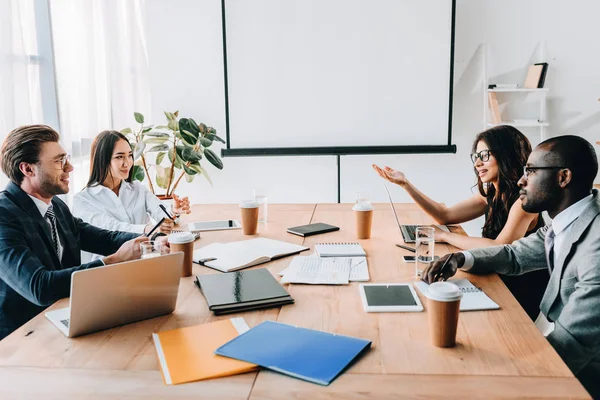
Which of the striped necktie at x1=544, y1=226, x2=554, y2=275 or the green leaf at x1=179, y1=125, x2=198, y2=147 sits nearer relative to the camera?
the striped necktie at x1=544, y1=226, x2=554, y2=275

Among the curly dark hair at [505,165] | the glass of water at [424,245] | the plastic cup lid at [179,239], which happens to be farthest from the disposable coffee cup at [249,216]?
the curly dark hair at [505,165]

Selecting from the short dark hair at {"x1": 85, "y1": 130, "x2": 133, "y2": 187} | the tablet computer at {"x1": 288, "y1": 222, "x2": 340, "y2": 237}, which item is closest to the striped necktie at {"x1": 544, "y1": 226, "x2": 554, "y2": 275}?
the tablet computer at {"x1": 288, "y1": 222, "x2": 340, "y2": 237}

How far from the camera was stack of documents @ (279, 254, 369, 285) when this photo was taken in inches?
63.5

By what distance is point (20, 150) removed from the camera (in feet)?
5.76

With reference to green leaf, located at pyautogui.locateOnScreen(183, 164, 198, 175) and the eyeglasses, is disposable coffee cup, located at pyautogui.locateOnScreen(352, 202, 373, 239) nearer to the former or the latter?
the eyeglasses

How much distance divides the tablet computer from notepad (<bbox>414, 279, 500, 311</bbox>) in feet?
2.46

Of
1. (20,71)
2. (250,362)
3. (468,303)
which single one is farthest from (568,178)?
(20,71)

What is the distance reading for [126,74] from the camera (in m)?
3.95

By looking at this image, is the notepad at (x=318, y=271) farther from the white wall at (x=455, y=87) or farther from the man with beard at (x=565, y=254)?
the white wall at (x=455, y=87)

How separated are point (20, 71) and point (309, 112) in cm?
211

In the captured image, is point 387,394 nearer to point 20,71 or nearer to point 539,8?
point 20,71

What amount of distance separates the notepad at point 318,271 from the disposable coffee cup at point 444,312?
0.46 m

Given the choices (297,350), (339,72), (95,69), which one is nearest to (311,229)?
(297,350)

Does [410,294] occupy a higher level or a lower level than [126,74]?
lower
